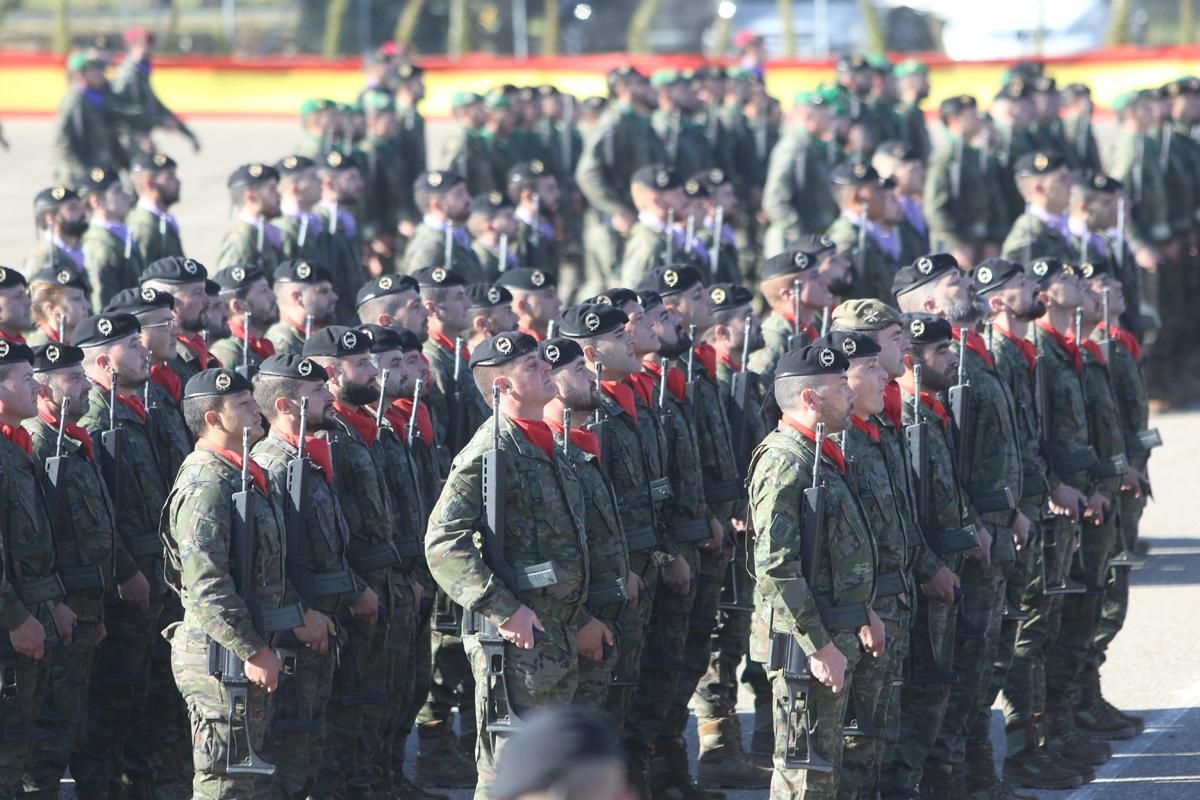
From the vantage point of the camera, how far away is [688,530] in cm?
857


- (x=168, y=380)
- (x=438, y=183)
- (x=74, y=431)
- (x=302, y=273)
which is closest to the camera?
(x=74, y=431)

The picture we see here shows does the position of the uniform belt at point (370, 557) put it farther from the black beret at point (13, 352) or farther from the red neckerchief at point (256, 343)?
the red neckerchief at point (256, 343)

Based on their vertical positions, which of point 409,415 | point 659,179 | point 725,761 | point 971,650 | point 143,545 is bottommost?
point 725,761

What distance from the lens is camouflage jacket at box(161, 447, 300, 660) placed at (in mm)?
6832

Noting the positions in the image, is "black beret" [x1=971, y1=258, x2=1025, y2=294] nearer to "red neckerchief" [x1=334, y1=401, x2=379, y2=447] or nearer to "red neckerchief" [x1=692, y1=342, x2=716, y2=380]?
"red neckerchief" [x1=692, y1=342, x2=716, y2=380]

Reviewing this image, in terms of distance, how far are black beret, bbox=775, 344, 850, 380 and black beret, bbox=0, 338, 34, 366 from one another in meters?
2.75

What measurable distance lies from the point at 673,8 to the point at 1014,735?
20857mm

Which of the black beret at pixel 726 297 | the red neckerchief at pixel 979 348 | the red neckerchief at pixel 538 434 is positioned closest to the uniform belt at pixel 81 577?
the red neckerchief at pixel 538 434

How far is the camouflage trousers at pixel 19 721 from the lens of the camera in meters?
7.33

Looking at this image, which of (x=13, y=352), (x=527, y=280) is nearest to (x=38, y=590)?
(x=13, y=352)

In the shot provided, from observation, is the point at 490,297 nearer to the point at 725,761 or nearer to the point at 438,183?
the point at 725,761

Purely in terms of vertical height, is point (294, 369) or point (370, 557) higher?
point (294, 369)

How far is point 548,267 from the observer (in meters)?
14.0

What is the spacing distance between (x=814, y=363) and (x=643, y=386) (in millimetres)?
1563
